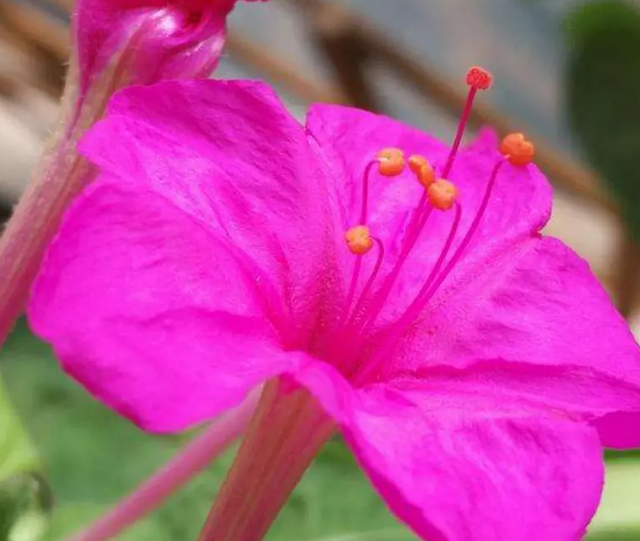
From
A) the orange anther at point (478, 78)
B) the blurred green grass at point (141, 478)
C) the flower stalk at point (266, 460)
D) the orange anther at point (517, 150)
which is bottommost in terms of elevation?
the blurred green grass at point (141, 478)

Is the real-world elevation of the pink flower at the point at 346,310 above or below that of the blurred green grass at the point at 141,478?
above

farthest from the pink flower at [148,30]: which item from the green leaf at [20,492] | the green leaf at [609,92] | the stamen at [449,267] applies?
the green leaf at [609,92]

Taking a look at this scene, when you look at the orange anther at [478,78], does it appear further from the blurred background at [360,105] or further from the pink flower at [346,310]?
the blurred background at [360,105]

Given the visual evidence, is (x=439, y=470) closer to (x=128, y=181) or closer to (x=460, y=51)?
(x=128, y=181)

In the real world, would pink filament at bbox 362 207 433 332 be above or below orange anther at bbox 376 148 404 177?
below

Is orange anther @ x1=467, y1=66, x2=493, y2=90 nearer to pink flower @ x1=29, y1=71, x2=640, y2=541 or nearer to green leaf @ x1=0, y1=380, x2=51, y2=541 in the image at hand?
pink flower @ x1=29, y1=71, x2=640, y2=541

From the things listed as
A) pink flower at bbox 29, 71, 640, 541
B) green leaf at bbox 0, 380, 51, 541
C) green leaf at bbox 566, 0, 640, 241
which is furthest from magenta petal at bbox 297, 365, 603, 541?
green leaf at bbox 566, 0, 640, 241

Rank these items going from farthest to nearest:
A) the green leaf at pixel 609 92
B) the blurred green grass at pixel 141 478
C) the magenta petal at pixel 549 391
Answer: the green leaf at pixel 609 92 < the blurred green grass at pixel 141 478 < the magenta petal at pixel 549 391

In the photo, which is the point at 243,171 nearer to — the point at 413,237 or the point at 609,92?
the point at 413,237

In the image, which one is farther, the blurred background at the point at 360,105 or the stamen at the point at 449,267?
the blurred background at the point at 360,105
